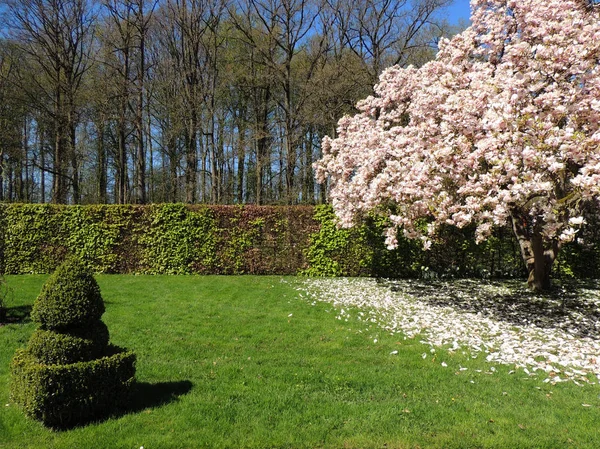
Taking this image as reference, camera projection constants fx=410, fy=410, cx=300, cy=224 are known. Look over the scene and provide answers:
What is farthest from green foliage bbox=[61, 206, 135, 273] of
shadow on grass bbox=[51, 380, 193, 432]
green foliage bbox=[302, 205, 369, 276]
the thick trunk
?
the thick trunk

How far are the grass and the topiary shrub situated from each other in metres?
0.17

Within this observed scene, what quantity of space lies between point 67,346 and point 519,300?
9.04 meters

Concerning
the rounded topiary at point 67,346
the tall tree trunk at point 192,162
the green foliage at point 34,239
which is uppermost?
the tall tree trunk at point 192,162

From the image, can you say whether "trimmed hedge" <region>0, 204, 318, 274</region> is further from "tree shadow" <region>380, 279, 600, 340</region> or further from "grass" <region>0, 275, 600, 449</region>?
"grass" <region>0, 275, 600, 449</region>

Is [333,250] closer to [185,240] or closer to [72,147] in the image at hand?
[185,240]

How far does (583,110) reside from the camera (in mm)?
6398

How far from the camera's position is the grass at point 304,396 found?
3.58 meters

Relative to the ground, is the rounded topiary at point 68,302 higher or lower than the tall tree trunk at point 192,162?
lower

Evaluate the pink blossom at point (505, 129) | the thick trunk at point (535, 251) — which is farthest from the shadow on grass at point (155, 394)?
the thick trunk at point (535, 251)

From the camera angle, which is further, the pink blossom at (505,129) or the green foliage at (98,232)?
the green foliage at (98,232)

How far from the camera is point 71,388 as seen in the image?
360 centimetres

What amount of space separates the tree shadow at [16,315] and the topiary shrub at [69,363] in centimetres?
387

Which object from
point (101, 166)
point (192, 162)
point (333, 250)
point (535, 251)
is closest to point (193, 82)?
point (192, 162)

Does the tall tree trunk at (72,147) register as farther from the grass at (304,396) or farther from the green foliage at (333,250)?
the grass at (304,396)
